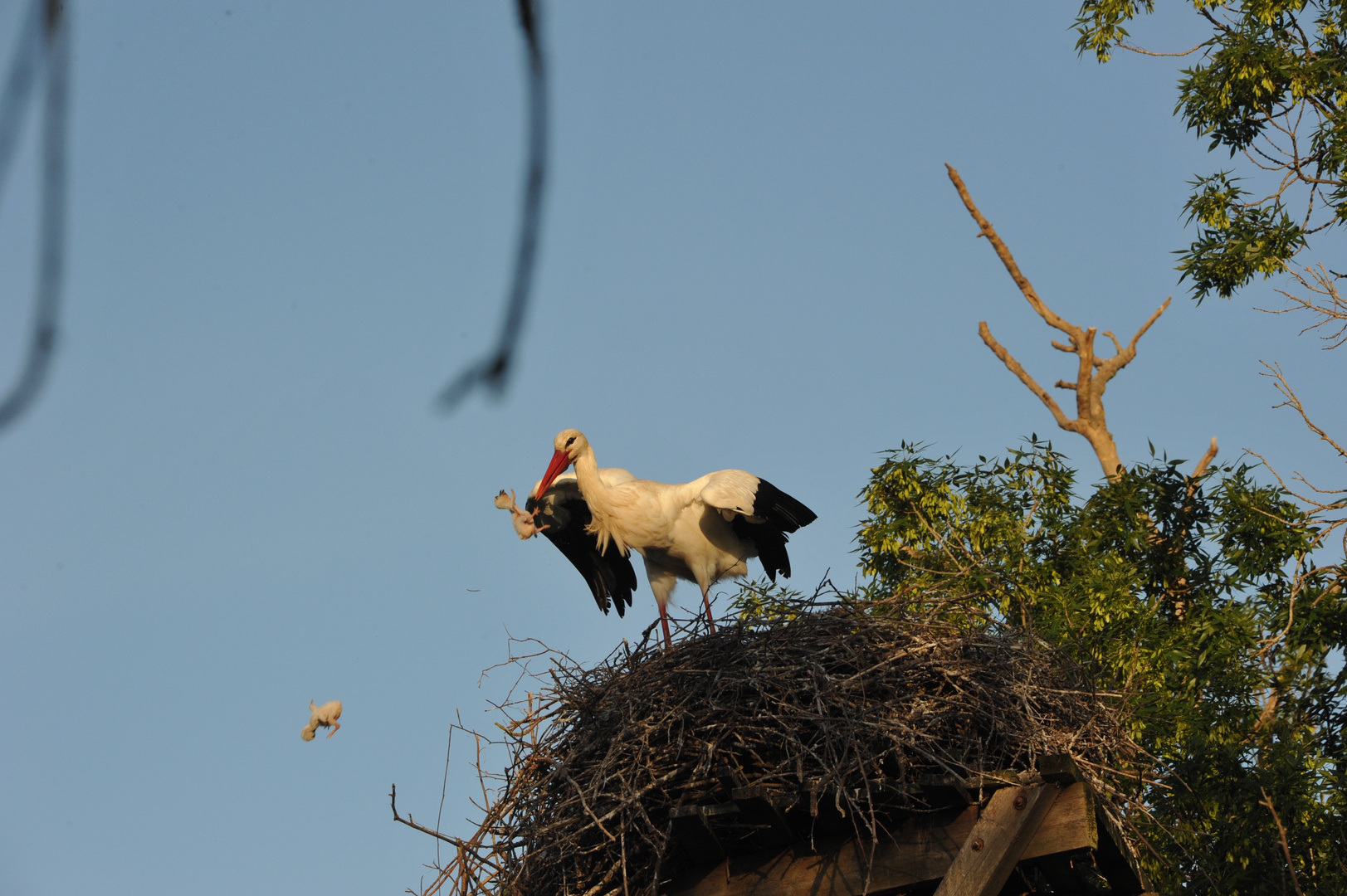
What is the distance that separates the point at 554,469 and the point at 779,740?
339cm

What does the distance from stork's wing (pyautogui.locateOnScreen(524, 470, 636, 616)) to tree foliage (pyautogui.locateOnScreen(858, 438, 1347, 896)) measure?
167 cm

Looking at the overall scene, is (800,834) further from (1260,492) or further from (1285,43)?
(1285,43)

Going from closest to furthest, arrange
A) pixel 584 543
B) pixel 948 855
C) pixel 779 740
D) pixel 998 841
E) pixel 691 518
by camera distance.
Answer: pixel 998 841
pixel 948 855
pixel 779 740
pixel 691 518
pixel 584 543

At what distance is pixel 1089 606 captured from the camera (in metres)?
8.03

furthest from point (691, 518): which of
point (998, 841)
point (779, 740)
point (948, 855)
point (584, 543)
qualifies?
point (998, 841)

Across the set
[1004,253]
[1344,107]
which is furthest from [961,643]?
[1004,253]

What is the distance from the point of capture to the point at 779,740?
3.99 m

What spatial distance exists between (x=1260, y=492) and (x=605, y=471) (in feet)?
14.5

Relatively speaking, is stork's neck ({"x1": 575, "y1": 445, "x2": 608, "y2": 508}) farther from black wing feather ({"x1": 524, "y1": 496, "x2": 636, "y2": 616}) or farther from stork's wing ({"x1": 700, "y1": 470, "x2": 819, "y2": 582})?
stork's wing ({"x1": 700, "y1": 470, "x2": 819, "y2": 582})

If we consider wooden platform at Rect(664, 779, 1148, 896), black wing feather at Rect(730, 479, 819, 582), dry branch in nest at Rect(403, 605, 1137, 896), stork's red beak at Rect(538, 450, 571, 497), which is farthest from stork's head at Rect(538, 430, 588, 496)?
wooden platform at Rect(664, 779, 1148, 896)

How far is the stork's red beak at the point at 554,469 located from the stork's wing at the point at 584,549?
0.14 meters

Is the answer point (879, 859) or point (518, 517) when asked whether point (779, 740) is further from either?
point (518, 517)

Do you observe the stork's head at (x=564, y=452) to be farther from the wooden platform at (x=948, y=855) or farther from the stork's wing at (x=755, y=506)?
the wooden platform at (x=948, y=855)

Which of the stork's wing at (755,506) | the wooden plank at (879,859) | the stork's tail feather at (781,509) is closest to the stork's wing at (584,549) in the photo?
the stork's wing at (755,506)
